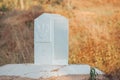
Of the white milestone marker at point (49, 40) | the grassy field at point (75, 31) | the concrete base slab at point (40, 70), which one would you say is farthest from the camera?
the grassy field at point (75, 31)

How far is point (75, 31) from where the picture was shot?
14.7 feet

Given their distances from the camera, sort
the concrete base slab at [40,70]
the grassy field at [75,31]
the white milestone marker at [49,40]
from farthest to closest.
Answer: the grassy field at [75,31] → the white milestone marker at [49,40] → the concrete base slab at [40,70]

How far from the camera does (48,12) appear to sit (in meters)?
4.47

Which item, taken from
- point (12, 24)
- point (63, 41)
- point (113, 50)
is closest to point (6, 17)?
point (12, 24)

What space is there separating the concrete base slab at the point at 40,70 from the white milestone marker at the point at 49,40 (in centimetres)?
10

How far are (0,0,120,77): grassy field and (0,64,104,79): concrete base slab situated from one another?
128mm

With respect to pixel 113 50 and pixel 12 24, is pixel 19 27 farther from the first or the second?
pixel 113 50

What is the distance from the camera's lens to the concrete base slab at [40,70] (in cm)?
419

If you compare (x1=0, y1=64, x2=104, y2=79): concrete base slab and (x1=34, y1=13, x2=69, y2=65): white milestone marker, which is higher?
(x1=34, y1=13, x2=69, y2=65): white milestone marker

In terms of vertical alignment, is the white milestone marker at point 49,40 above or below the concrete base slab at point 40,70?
above

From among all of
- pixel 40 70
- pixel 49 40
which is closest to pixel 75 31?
pixel 49 40

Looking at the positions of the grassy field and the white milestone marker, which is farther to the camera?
the grassy field

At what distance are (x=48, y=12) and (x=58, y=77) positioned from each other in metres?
0.91

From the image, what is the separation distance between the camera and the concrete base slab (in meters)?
4.19
